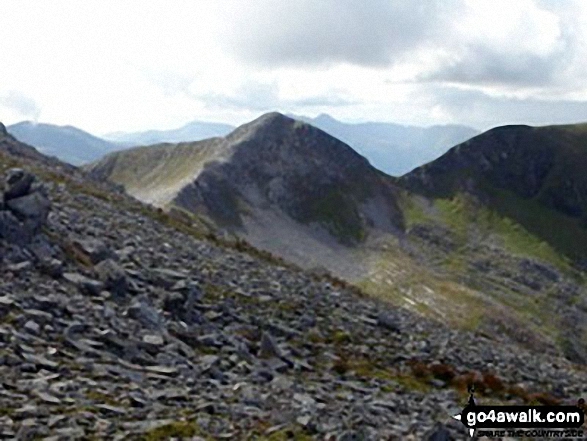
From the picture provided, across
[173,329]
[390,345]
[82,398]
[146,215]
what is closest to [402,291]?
[146,215]

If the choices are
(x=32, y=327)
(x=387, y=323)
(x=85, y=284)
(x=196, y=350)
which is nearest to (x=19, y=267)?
(x=85, y=284)

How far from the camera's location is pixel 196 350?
28453 millimetres

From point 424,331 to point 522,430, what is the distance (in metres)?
21.8

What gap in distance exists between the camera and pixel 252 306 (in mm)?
38188

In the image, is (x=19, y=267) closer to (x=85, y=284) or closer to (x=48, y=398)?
(x=85, y=284)

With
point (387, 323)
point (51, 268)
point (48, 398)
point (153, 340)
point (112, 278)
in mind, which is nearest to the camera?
point (48, 398)

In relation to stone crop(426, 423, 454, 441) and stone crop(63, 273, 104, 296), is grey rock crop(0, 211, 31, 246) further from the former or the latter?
stone crop(426, 423, 454, 441)

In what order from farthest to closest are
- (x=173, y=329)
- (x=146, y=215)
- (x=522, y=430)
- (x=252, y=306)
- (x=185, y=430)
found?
1. (x=146, y=215)
2. (x=252, y=306)
3. (x=173, y=329)
4. (x=522, y=430)
5. (x=185, y=430)

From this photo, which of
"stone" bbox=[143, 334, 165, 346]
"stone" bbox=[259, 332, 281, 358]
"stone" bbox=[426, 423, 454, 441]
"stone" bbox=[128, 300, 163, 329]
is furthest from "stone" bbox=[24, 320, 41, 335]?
"stone" bbox=[426, 423, 454, 441]

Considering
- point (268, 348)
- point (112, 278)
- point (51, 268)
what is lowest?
point (268, 348)

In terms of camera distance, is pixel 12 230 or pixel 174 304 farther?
pixel 174 304

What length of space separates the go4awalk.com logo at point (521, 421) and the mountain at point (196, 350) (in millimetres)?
1050

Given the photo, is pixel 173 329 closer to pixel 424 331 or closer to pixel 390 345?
pixel 390 345

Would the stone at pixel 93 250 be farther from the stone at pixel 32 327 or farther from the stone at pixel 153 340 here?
the stone at pixel 32 327
